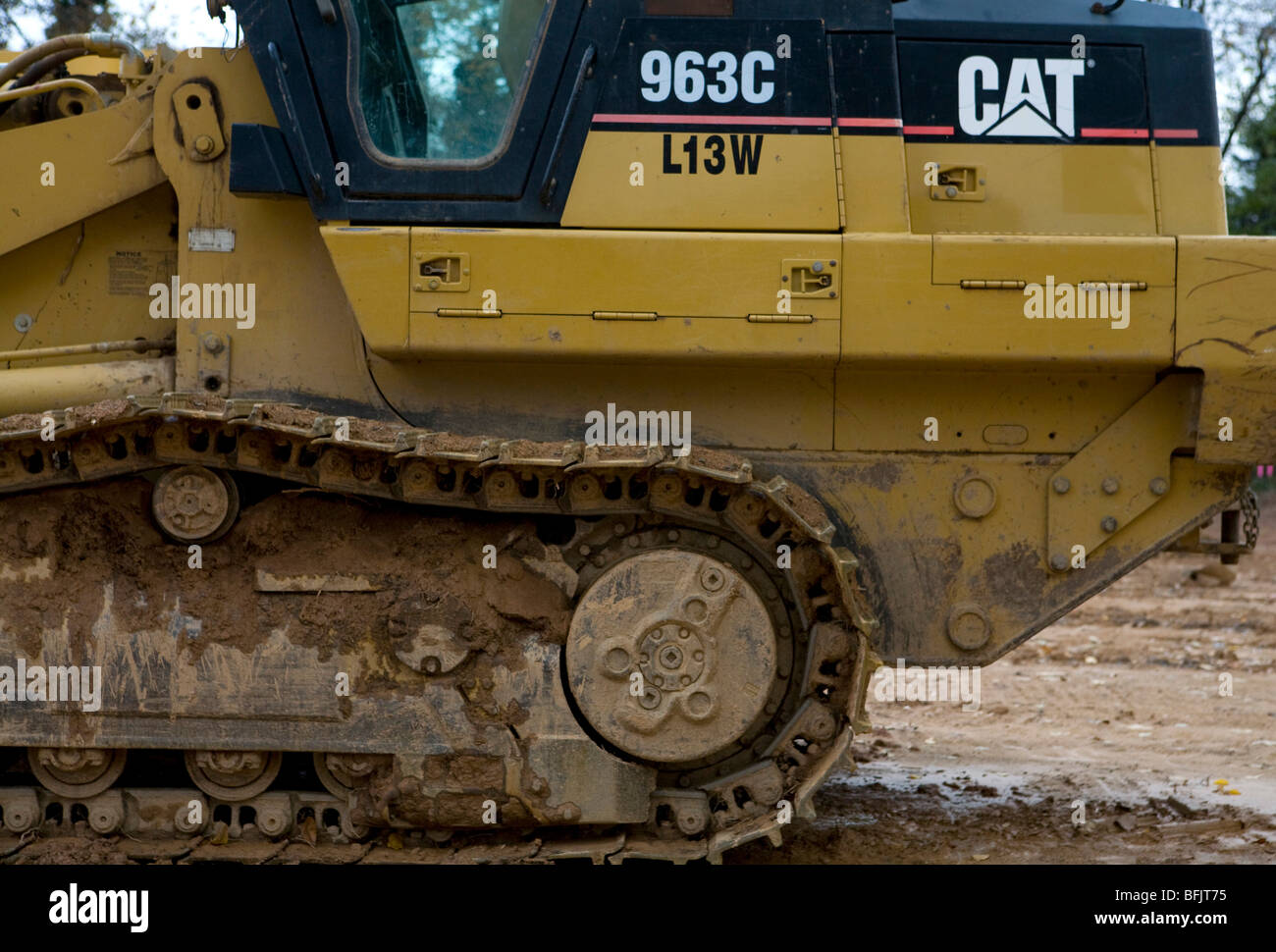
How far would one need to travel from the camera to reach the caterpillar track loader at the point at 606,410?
4570 millimetres

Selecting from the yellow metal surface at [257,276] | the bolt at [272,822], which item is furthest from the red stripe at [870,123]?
the bolt at [272,822]

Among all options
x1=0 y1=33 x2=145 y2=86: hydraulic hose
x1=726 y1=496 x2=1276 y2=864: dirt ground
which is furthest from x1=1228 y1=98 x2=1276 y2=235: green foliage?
x1=0 y1=33 x2=145 y2=86: hydraulic hose

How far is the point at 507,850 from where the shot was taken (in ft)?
15.3

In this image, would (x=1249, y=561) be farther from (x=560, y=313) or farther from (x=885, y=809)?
(x=560, y=313)

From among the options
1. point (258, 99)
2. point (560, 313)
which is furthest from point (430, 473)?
point (258, 99)

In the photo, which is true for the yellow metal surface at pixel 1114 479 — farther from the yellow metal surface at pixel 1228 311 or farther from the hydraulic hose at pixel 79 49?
the hydraulic hose at pixel 79 49

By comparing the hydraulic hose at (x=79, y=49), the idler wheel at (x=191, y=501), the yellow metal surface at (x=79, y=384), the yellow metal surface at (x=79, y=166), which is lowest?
the idler wheel at (x=191, y=501)

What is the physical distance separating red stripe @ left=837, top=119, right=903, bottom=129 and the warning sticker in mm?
2656

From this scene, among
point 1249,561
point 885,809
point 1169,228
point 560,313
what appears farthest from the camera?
point 1249,561

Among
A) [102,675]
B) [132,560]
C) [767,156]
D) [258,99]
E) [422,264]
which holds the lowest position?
[102,675]

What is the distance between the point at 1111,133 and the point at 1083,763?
332 centimetres

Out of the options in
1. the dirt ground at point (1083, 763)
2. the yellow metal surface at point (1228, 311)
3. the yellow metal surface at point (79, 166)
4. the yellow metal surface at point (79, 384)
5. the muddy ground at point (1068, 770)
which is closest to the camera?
the yellow metal surface at point (1228, 311)

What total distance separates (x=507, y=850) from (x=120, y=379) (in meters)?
2.24

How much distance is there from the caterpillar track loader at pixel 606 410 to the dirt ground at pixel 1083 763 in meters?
1.01
